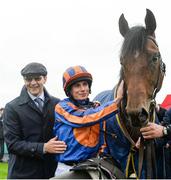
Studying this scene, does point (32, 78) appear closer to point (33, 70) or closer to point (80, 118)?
point (33, 70)

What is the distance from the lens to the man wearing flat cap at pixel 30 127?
5.20 m

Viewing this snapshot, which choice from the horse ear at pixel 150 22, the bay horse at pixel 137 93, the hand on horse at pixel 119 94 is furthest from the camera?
the horse ear at pixel 150 22

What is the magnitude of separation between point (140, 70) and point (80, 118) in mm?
781

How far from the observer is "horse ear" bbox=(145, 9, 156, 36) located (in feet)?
15.4

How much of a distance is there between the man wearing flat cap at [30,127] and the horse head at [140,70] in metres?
1.21

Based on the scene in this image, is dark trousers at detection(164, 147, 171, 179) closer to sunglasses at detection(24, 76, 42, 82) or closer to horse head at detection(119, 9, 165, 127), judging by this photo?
horse head at detection(119, 9, 165, 127)

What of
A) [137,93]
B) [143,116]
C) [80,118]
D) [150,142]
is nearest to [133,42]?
[137,93]

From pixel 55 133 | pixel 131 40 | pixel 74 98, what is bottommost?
pixel 55 133

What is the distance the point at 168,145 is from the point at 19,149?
1712mm

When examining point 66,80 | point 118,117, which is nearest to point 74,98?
point 66,80

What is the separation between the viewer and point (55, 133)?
5.10 metres

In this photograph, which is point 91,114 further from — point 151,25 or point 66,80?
point 151,25

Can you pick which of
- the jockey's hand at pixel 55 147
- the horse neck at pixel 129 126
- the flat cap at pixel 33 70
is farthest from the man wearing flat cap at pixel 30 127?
the horse neck at pixel 129 126

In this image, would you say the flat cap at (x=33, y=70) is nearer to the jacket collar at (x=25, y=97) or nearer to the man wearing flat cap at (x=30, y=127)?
the man wearing flat cap at (x=30, y=127)
